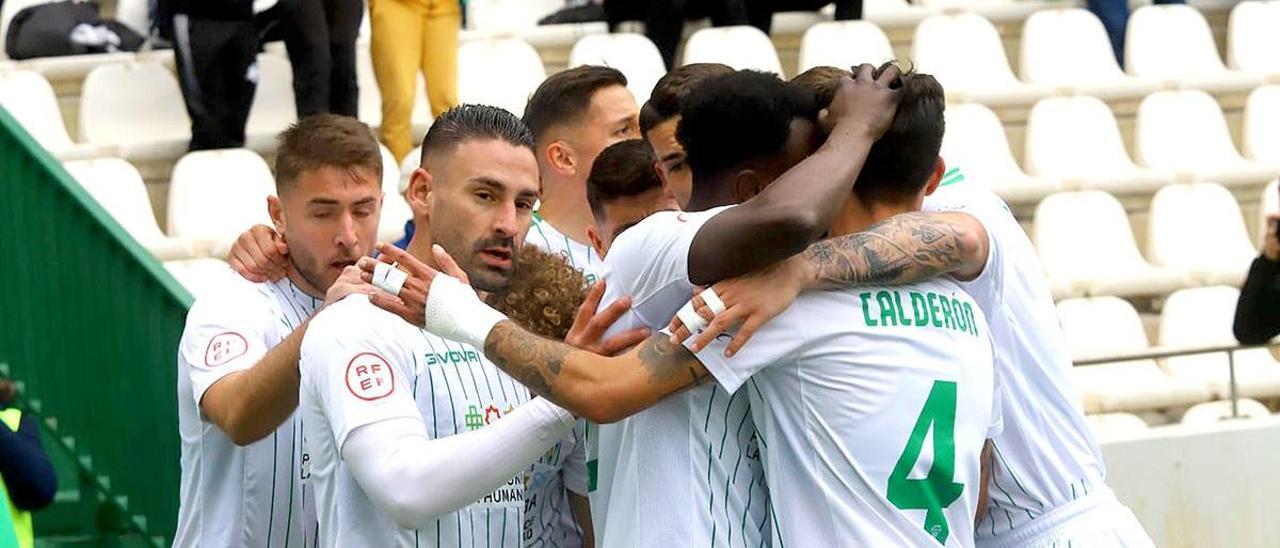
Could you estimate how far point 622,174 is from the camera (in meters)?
4.70

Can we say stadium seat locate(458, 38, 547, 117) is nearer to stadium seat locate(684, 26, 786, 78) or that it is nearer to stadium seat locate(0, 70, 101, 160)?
stadium seat locate(684, 26, 786, 78)

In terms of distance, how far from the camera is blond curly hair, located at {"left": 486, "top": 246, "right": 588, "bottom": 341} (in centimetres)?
394

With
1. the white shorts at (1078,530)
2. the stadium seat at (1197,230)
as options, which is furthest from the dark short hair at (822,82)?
the stadium seat at (1197,230)

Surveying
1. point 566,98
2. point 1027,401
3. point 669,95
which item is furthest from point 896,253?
point 566,98

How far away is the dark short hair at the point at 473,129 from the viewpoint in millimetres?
4277

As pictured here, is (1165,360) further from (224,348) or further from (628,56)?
(224,348)

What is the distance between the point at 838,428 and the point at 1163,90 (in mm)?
7924

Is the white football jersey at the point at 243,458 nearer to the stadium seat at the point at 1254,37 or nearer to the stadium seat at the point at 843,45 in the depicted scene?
the stadium seat at the point at 843,45

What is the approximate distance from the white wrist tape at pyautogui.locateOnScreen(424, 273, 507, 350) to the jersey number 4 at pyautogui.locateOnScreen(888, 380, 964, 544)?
743 millimetres

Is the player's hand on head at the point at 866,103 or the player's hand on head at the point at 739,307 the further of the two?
the player's hand on head at the point at 866,103

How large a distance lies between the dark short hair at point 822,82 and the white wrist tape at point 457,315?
0.70m

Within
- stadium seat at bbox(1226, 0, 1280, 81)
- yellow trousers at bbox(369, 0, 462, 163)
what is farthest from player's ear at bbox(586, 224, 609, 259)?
stadium seat at bbox(1226, 0, 1280, 81)

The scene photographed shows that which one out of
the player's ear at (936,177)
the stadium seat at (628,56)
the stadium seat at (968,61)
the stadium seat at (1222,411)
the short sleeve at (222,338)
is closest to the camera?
the player's ear at (936,177)

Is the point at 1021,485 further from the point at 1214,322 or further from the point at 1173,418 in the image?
the point at 1214,322
